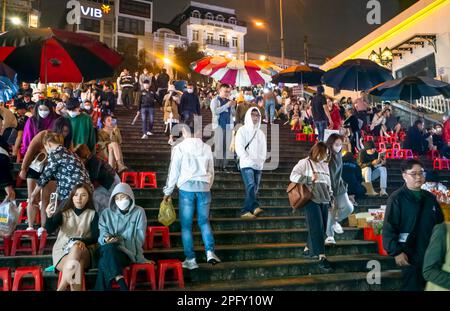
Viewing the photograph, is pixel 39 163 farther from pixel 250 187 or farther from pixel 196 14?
pixel 196 14

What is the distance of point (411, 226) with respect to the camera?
395 centimetres

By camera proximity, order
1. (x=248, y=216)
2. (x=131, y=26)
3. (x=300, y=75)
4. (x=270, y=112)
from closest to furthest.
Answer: (x=248, y=216), (x=300, y=75), (x=270, y=112), (x=131, y=26)

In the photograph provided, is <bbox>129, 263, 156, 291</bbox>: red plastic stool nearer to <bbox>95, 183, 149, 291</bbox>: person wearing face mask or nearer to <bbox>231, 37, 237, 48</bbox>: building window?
<bbox>95, 183, 149, 291</bbox>: person wearing face mask

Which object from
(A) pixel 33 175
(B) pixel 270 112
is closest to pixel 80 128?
(A) pixel 33 175

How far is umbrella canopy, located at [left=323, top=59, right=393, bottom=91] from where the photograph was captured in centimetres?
1145

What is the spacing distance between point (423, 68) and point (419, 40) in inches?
59.3

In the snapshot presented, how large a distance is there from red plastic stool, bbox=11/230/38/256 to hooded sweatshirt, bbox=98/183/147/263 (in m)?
1.29

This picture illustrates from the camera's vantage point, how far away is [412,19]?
2141 centimetres

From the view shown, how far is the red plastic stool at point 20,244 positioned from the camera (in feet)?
17.0

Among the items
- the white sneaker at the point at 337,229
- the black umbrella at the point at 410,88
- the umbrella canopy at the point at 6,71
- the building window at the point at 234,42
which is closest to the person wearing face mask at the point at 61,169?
the umbrella canopy at the point at 6,71

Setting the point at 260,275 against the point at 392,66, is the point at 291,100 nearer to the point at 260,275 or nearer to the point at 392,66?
the point at 392,66

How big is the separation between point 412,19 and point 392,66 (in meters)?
3.04

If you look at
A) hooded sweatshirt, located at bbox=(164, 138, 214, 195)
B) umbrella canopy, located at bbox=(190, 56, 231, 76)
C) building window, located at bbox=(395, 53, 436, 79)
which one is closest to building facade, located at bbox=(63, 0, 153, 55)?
building window, located at bbox=(395, 53, 436, 79)

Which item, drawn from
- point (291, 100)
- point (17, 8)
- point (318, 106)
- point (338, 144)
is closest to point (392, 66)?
point (291, 100)
